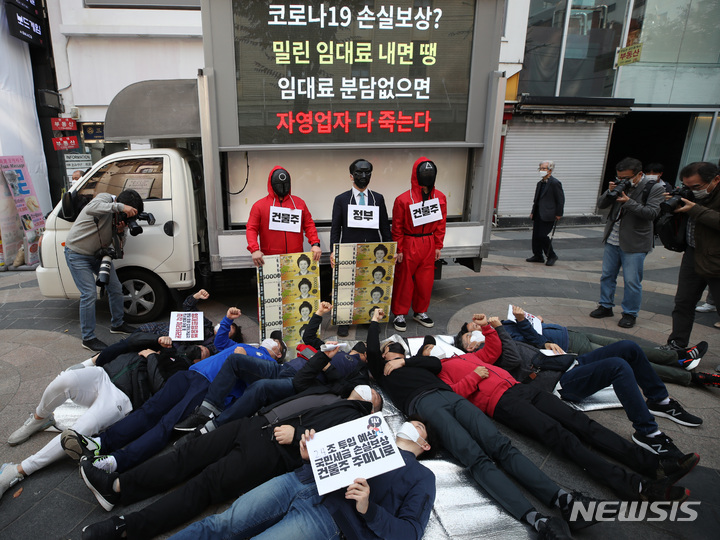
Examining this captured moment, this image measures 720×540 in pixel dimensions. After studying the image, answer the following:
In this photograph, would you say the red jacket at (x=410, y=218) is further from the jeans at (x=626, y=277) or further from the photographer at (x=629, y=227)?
the jeans at (x=626, y=277)

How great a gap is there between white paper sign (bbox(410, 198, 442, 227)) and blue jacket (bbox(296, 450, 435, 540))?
120 inches

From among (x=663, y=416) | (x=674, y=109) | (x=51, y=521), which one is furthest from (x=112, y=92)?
(x=674, y=109)

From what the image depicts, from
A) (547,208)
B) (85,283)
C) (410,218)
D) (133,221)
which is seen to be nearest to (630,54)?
(547,208)

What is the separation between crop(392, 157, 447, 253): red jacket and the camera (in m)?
5.19

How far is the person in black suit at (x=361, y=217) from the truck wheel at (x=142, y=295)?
232 cm

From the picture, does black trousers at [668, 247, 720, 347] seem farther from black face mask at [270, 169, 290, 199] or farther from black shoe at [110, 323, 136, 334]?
black shoe at [110, 323, 136, 334]

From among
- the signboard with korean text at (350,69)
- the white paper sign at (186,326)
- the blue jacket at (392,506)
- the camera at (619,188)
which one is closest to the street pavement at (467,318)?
the blue jacket at (392,506)

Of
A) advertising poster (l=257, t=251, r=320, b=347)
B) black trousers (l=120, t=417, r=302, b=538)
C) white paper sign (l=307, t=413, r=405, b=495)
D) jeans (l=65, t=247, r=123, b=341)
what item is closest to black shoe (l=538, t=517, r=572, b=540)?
white paper sign (l=307, t=413, r=405, b=495)

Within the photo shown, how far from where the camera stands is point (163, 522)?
8.05ft

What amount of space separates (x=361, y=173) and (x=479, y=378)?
2.64 metres

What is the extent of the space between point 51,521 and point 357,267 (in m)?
3.56

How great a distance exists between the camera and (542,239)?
8945mm

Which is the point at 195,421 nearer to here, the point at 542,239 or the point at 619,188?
the point at 619,188

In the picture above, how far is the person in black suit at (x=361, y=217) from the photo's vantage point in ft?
16.5
